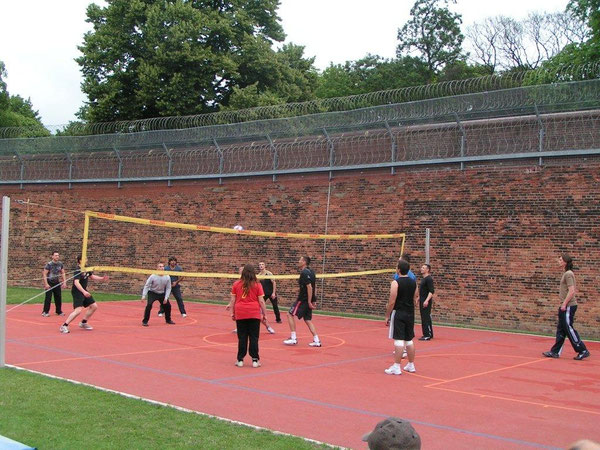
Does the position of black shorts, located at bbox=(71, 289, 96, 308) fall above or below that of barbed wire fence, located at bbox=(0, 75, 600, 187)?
below

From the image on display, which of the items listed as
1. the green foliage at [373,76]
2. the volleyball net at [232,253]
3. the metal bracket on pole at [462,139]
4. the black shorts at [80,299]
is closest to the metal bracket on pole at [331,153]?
the volleyball net at [232,253]

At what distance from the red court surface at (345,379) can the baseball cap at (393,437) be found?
3995 millimetres

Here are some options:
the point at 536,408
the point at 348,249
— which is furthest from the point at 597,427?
the point at 348,249

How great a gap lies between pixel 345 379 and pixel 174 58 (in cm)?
2707

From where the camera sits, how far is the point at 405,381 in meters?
10.0

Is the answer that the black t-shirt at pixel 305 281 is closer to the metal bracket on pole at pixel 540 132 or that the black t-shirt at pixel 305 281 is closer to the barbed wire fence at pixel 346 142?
the barbed wire fence at pixel 346 142

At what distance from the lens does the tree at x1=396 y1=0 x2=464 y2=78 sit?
176 feet

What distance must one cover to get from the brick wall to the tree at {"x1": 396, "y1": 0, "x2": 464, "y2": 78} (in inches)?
1357

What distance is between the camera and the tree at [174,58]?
112ft

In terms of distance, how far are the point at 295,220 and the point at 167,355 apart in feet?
34.9

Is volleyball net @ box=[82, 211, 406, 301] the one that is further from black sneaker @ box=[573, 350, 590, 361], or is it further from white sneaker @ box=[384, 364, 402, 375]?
white sneaker @ box=[384, 364, 402, 375]

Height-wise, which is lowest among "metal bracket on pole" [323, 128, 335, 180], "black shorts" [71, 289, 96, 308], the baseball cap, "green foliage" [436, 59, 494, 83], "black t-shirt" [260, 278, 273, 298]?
"black shorts" [71, 289, 96, 308]

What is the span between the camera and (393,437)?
272 centimetres

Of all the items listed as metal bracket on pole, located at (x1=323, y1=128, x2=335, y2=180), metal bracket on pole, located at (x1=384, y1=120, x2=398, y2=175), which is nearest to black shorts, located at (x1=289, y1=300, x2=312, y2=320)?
metal bracket on pole, located at (x1=384, y1=120, x2=398, y2=175)
